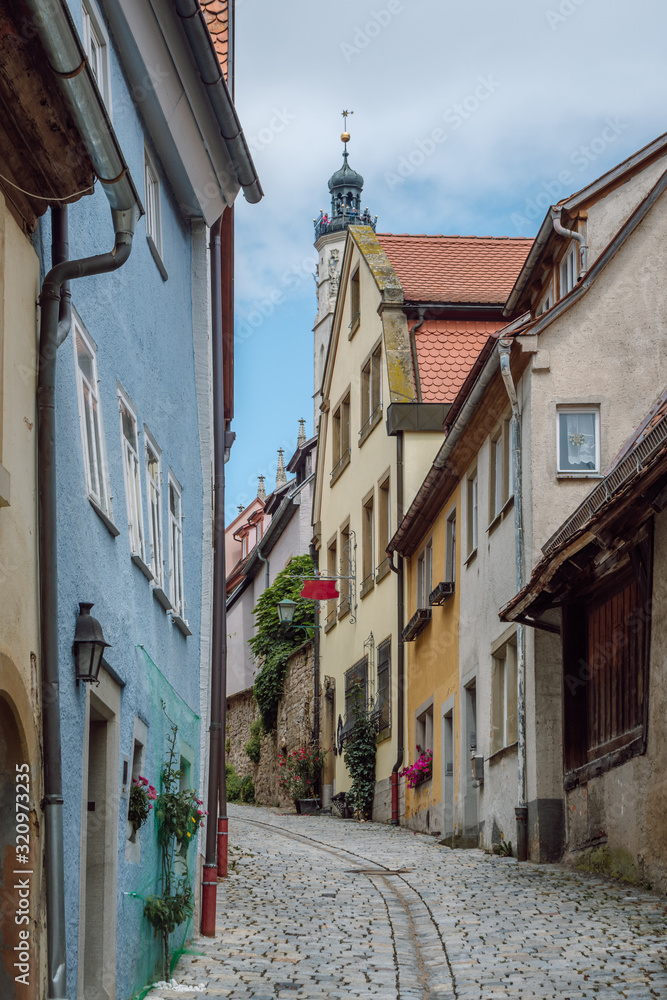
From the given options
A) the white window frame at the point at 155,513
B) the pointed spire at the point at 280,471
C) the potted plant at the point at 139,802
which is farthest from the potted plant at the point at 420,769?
the pointed spire at the point at 280,471

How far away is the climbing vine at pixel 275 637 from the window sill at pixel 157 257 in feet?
71.5

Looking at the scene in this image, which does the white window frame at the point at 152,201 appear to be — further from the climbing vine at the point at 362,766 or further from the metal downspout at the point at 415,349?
the climbing vine at the point at 362,766

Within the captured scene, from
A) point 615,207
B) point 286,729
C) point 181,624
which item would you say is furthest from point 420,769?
point 286,729

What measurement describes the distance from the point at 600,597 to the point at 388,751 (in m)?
10.5

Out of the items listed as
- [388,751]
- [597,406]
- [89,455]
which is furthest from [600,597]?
[388,751]

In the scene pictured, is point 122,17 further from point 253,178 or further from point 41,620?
point 41,620

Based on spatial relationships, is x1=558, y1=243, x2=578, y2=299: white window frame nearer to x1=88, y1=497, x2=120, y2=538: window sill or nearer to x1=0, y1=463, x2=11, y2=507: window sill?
x1=88, y1=497, x2=120, y2=538: window sill

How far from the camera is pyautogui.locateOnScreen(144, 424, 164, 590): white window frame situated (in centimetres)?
1001

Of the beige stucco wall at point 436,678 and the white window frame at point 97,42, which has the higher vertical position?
the white window frame at point 97,42

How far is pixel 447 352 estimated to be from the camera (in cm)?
2422

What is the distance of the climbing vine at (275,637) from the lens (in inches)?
1308

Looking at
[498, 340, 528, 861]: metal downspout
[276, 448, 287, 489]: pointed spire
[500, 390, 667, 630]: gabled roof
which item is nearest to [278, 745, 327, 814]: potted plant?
[498, 340, 528, 861]: metal downspout

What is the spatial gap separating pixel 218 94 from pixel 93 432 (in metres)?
3.50

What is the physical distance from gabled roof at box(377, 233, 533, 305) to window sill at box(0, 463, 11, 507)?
18.6 m
